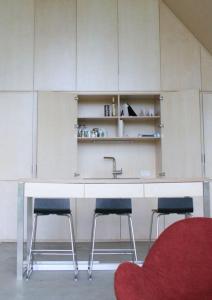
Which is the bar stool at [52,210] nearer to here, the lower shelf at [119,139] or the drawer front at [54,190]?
the drawer front at [54,190]

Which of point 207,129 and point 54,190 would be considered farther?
point 207,129

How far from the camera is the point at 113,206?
3.50 m

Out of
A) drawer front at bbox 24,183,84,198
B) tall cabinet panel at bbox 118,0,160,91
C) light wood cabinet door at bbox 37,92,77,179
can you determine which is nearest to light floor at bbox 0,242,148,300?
drawer front at bbox 24,183,84,198

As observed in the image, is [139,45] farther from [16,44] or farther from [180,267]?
[180,267]

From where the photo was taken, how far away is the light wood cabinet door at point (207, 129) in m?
4.96

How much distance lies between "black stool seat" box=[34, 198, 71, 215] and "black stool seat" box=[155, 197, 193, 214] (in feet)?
3.36

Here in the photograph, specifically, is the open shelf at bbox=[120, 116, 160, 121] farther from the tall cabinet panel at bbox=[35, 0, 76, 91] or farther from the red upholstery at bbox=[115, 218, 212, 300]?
the red upholstery at bbox=[115, 218, 212, 300]

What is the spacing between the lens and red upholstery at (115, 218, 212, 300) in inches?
64.7

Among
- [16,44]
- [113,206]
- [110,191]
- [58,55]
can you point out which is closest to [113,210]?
[113,206]

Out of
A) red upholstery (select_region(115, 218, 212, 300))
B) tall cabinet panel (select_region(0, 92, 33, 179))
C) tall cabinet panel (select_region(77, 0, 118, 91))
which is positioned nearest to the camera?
red upholstery (select_region(115, 218, 212, 300))

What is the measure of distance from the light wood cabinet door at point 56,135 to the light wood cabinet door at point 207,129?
2.01m

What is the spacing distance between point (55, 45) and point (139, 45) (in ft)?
4.34

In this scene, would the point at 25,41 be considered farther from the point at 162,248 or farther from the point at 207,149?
the point at 162,248

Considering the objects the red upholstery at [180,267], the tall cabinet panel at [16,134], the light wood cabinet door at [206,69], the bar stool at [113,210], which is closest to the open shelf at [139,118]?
the light wood cabinet door at [206,69]
